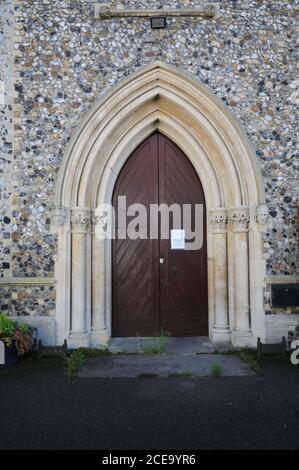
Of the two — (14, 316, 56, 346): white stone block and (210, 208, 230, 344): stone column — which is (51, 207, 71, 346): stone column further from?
(210, 208, 230, 344): stone column

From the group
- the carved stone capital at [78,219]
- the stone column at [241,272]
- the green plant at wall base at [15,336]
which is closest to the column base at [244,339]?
the stone column at [241,272]

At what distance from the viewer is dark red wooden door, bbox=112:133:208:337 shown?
543 centimetres

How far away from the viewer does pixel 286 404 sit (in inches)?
129

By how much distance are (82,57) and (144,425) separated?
4802 mm

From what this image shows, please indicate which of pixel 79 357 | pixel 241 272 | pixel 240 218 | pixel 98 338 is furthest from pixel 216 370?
pixel 240 218

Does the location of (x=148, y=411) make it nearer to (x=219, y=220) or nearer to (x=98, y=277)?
(x=98, y=277)

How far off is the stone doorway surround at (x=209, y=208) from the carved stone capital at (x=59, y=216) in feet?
0.04

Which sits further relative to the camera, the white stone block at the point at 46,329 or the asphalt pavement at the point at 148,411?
the white stone block at the point at 46,329

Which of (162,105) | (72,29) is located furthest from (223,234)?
(72,29)

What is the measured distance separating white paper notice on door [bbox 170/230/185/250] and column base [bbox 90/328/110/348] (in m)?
1.65

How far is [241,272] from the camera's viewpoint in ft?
16.5

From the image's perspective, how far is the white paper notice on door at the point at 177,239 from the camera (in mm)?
5480

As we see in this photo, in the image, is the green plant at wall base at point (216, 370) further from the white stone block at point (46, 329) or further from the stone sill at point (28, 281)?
the stone sill at point (28, 281)

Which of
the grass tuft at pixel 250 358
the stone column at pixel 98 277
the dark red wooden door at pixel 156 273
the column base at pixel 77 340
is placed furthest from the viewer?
the dark red wooden door at pixel 156 273
